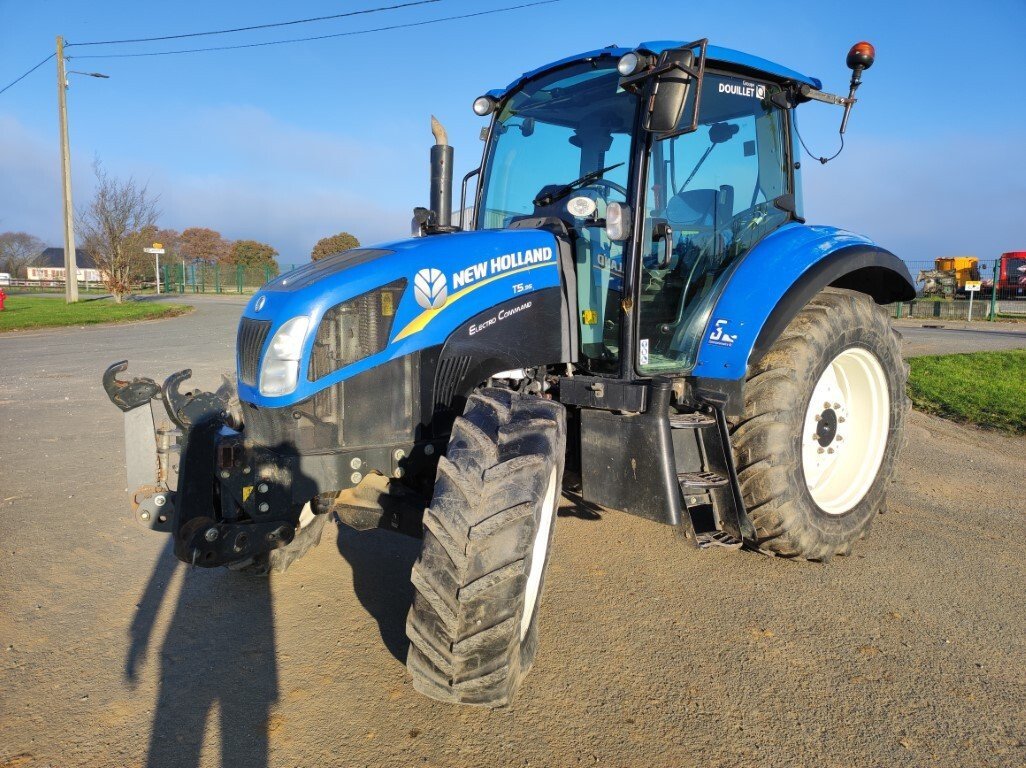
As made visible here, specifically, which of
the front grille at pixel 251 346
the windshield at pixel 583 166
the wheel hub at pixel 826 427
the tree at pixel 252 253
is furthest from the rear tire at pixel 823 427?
the tree at pixel 252 253

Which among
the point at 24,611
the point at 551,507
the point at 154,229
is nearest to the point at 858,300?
the point at 551,507

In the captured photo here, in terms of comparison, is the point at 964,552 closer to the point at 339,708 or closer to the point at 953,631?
the point at 953,631

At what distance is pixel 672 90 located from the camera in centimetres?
296

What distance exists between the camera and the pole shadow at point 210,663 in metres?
2.45

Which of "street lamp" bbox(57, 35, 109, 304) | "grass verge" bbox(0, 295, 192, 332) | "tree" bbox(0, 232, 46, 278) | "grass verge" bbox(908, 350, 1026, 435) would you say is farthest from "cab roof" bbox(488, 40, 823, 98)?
"tree" bbox(0, 232, 46, 278)

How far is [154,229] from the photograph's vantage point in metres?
30.7

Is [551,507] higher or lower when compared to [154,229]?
lower

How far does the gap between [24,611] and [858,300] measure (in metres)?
4.41

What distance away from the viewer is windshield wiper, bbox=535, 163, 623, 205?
363cm

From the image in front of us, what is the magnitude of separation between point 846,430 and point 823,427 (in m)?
0.37

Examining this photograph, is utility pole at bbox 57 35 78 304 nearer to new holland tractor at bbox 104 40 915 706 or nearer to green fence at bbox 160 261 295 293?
green fence at bbox 160 261 295 293

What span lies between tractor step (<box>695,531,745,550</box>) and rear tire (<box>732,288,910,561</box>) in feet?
0.51

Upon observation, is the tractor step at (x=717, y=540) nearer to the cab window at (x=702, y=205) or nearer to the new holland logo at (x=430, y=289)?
the cab window at (x=702, y=205)

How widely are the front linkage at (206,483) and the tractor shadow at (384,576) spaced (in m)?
0.63
